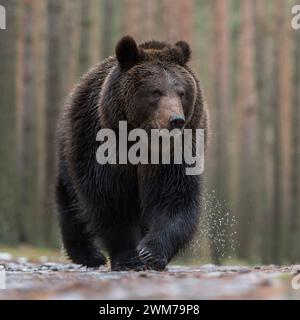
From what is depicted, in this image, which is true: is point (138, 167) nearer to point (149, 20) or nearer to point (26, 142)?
point (26, 142)

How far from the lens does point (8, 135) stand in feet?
51.9

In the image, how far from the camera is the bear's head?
782 centimetres

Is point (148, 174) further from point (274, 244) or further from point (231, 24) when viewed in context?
point (231, 24)

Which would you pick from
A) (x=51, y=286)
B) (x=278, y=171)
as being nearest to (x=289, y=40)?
(x=278, y=171)

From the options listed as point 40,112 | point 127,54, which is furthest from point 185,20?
point 127,54

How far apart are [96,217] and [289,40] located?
19.8 meters

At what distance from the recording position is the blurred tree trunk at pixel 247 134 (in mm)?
19703

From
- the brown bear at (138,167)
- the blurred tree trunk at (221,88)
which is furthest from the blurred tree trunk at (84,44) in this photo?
the brown bear at (138,167)

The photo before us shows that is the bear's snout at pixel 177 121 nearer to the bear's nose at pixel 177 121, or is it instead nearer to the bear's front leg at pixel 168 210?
the bear's nose at pixel 177 121

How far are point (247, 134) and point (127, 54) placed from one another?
12638 mm

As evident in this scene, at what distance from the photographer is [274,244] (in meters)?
23.0

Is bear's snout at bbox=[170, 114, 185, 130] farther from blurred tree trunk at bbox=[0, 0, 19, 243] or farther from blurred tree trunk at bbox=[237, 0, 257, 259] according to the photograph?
blurred tree trunk at bbox=[237, 0, 257, 259]

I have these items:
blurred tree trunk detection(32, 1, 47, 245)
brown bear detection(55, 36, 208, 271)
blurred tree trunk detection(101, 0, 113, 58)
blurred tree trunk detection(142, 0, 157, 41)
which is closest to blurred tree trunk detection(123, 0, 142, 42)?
blurred tree trunk detection(142, 0, 157, 41)

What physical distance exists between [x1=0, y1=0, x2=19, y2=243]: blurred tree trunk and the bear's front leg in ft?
24.4
